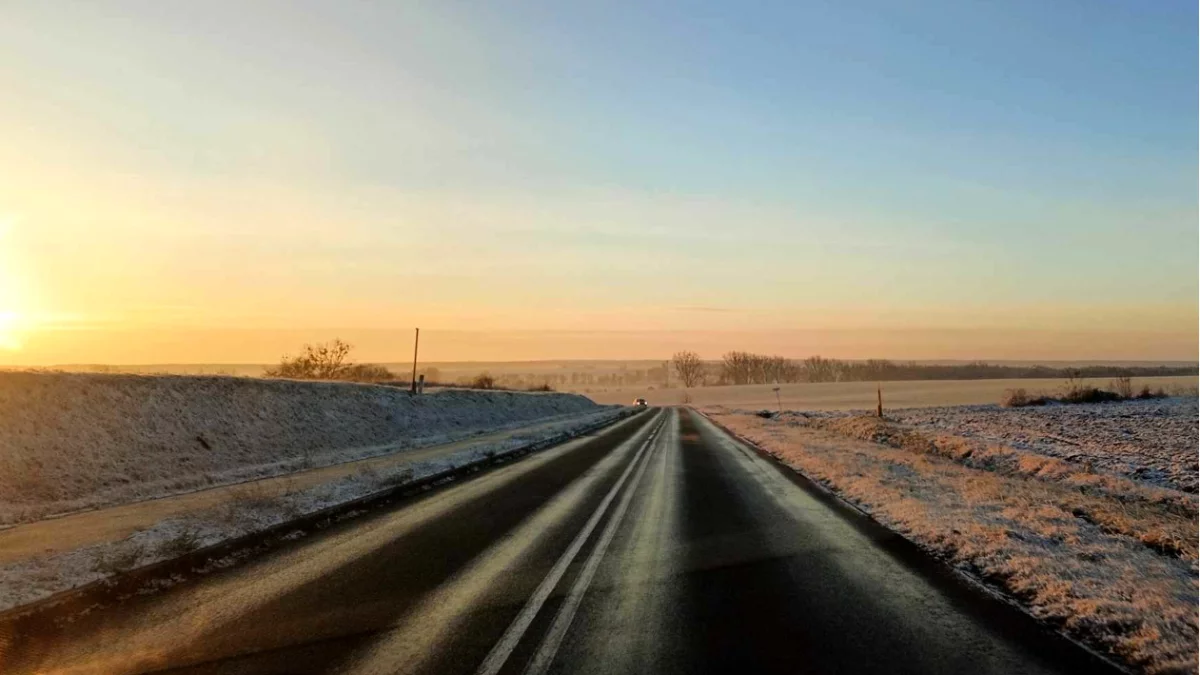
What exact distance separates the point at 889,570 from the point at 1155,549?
416 centimetres

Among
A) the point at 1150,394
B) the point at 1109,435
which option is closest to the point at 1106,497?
the point at 1109,435

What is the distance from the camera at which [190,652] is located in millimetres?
5230

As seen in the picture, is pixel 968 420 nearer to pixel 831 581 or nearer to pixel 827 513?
pixel 827 513

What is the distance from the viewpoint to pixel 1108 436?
29.0 meters

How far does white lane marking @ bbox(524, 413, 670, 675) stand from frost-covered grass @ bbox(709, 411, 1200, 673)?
403cm

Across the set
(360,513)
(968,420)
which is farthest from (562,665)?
(968,420)

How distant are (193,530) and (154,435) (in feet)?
36.2

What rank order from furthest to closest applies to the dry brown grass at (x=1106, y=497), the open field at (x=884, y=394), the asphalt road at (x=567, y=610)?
the open field at (x=884, y=394) → the dry brown grass at (x=1106, y=497) → the asphalt road at (x=567, y=610)

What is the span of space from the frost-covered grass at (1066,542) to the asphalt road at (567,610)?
550mm

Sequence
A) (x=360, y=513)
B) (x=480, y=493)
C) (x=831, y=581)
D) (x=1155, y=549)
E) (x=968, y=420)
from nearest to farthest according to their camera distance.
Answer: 1. (x=831, y=581)
2. (x=1155, y=549)
3. (x=360, y=513)
4. (x=480, y=493)
5. (x=968, y=420)

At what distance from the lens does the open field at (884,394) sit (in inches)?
3046

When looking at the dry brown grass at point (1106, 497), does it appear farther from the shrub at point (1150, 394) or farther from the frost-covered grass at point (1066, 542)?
the shrub at point (1150, 394)

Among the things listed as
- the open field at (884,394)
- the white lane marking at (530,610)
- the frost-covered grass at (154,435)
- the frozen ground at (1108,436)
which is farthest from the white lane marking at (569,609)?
the open field at (884,394)

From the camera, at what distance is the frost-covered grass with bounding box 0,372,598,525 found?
14.5m
